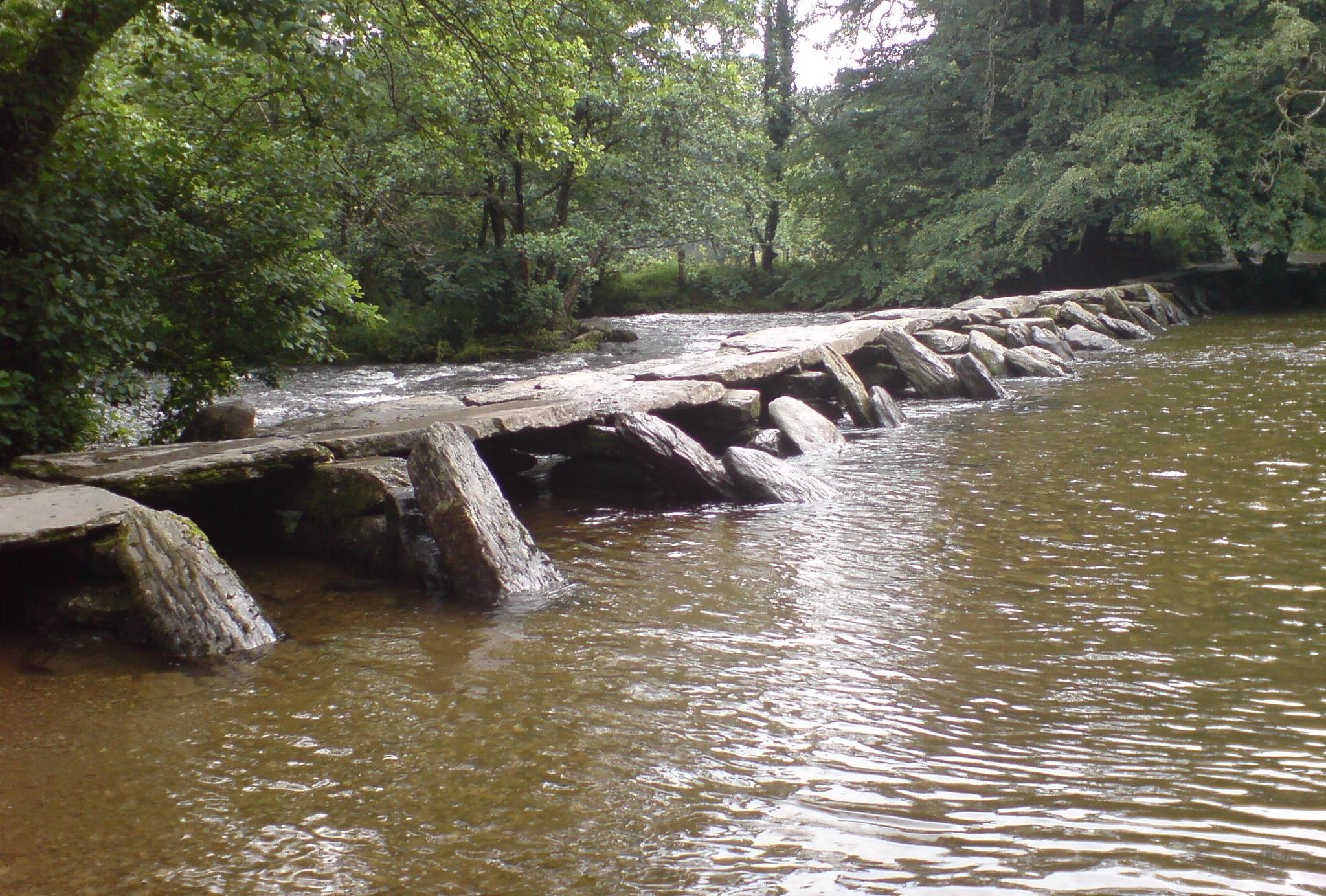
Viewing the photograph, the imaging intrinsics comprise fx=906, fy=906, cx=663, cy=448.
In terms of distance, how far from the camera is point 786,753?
262cm

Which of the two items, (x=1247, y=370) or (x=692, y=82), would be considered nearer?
(x=1247, y=370)

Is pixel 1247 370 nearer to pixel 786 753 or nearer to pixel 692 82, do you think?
pixel 786 753

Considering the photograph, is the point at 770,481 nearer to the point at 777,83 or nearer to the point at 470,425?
the point at 470,425

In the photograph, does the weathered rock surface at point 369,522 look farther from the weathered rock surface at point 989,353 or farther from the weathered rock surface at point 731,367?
the weathered rock surface at point 989,353

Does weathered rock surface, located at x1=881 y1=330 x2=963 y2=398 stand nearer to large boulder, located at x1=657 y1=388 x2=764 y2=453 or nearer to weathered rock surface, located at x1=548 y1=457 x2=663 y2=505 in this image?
large boulder, located at x1=657 y1=388 x2=764 y2=453

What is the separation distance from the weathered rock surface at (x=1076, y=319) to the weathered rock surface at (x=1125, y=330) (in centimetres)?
16

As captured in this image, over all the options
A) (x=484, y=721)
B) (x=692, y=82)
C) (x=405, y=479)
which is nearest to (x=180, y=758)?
(x=484, y=721)

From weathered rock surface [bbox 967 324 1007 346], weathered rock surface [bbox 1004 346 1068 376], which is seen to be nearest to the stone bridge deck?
weathered rock surface [bbox 1004 346 1068 376]

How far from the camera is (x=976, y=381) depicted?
9.96 m

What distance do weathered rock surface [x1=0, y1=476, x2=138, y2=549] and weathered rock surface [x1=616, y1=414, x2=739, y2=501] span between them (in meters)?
2.92

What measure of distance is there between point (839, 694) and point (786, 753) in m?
0.45

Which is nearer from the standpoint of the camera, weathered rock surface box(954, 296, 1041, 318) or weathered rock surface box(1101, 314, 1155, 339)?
weathered rock surface box(954, 296, 1041, 318)

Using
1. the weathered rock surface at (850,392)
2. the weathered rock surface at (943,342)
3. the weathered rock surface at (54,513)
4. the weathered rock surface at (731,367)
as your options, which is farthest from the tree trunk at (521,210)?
the weathered rock surface at (54,513)

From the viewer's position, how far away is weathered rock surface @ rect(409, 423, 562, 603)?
4164 millimetres
